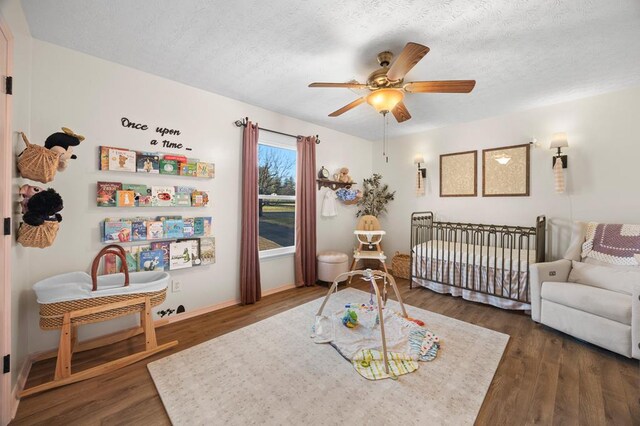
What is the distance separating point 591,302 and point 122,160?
4.18 m

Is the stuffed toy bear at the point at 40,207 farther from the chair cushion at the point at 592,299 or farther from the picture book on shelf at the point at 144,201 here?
the chair cushion at the point at 592,299

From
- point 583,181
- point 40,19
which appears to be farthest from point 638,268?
point 40,19

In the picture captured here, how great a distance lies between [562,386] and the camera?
1628mm

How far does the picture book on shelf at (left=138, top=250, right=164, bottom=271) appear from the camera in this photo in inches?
91.1

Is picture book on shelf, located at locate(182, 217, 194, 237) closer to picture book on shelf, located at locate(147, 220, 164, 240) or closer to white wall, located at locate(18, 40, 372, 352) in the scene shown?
white wall, located at locate(18, 40, 372, 352)

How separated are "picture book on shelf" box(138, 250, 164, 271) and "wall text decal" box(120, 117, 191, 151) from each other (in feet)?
3.42

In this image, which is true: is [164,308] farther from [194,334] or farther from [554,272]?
[554,272]

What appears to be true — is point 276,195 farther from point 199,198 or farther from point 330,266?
point 330,266

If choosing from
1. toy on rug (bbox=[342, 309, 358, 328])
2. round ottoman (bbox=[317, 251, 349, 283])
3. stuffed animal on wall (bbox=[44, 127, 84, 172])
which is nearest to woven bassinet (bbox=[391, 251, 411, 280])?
round ottoman (bbox=[317, 251, 349, 283])

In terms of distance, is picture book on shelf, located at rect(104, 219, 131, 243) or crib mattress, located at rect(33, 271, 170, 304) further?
picture book on shelf, located at rect(104, 219, 131, 243)

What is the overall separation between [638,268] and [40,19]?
513 cm

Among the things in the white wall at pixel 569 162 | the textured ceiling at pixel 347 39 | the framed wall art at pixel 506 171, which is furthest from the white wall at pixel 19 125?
the framed wall art at pixel 506 171

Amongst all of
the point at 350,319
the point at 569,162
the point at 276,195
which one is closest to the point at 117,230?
the point at 276,195

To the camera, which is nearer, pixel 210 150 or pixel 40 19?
pixel 40 19
